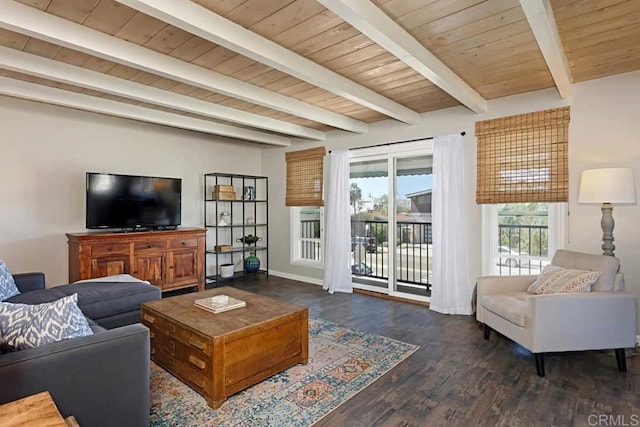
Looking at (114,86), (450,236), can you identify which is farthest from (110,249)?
(450,236)

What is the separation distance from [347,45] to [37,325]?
2482 mm

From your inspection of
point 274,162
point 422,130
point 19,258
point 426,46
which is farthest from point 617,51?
point 19,258

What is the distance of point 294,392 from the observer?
2.34m

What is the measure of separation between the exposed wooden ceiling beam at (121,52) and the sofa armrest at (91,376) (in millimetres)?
1904

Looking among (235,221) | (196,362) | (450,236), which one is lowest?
(196,362)

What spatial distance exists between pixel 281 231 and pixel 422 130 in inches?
119

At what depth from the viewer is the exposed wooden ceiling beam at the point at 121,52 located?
6.92 feet

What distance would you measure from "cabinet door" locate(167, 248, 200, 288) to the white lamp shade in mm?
4525

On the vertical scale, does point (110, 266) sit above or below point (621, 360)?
above

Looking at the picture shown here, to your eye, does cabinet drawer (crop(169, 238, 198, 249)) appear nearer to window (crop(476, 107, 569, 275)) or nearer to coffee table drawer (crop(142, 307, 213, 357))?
coffee table drawer (crop(142, 307, 213, 357))

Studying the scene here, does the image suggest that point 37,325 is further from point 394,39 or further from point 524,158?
point 524,158

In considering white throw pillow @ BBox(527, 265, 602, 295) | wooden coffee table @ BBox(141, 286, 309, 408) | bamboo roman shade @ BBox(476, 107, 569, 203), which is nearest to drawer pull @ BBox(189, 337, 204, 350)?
wooden coffee table @ BBox(141, 286, 309, 408)

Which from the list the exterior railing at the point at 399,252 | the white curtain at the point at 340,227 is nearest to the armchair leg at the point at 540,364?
the exterior railing at the point at 399,252

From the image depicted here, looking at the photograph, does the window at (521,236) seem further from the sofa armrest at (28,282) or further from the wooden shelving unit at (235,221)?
the sofa armrest at (28,282)
